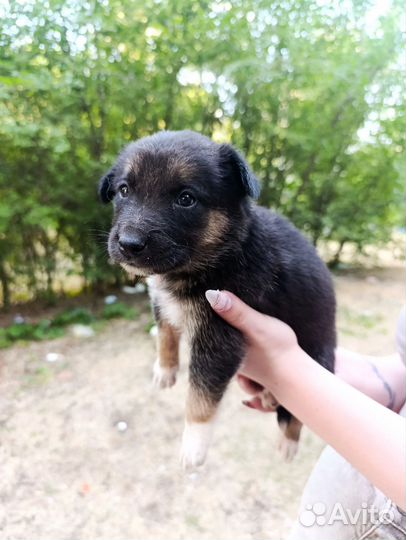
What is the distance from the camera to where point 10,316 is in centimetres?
520

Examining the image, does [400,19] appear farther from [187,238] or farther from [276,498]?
[276,498]

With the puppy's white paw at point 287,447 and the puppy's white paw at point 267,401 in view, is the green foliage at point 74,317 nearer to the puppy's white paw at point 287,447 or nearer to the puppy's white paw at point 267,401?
the puppy's white paw at point 267,401

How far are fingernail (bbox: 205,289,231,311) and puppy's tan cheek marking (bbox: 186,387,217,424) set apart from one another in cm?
49

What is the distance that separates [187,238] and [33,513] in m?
2.01

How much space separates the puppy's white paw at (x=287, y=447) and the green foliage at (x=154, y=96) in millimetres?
2106

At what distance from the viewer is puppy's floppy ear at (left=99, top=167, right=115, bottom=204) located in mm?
2201

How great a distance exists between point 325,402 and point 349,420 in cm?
13

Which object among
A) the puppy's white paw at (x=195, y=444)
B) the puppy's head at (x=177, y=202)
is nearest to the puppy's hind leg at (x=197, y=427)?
the puppy's white paw at (x=195, y=444)

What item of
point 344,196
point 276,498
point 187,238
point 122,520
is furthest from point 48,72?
point 344,196

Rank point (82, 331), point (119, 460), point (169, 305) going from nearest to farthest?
point (169, 305)
point (119, 460)
point (82, 331)

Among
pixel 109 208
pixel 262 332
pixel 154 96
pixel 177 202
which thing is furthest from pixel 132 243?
pixel 154 96

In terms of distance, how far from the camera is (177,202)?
1.88 m

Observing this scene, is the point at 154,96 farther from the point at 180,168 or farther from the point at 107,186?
the point at 180,168

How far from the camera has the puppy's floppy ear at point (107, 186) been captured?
2.20 m
